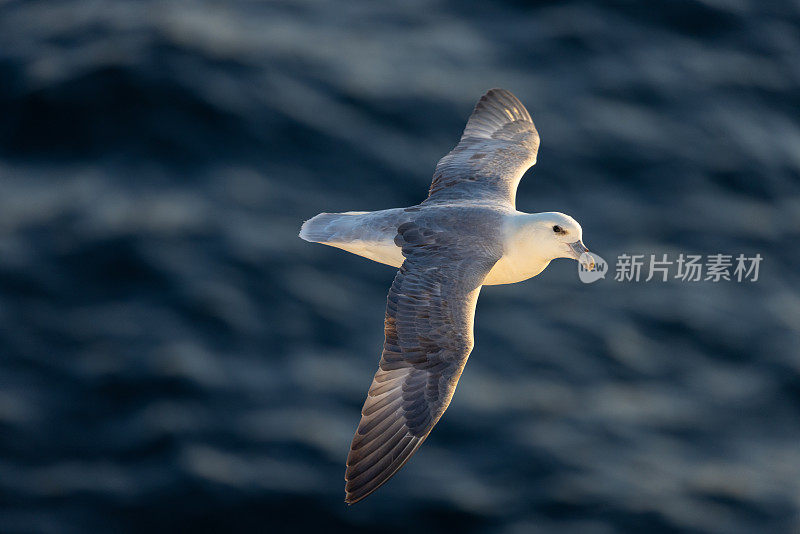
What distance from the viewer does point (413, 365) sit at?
25.6 feet

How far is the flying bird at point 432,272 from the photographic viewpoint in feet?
25.1

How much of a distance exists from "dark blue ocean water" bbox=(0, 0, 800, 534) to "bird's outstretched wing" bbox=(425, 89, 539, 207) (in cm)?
149

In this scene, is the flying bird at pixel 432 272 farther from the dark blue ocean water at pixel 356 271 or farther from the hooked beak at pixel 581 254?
the dark blue ocean water at pixel 356 271

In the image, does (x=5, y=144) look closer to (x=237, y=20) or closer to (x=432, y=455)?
(x=237, y=20)

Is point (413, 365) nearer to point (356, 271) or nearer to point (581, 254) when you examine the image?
point (581, 254)

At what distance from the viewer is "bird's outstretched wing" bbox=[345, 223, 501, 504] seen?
7582 mm

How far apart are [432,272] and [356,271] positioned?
3.20 metres

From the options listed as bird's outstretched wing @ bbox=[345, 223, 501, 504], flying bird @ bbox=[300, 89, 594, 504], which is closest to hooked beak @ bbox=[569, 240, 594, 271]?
flying bird @ bbox=[300, 89, 594, 504]

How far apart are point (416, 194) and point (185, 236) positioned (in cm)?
245

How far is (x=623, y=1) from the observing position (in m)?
14.2

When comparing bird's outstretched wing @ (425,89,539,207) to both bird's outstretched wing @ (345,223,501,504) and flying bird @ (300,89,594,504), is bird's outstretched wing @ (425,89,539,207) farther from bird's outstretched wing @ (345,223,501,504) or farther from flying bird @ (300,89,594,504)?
bird's outstretched wing @ (345,223,501,504)

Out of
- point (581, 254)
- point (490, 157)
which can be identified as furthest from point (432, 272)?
point (490, 157)

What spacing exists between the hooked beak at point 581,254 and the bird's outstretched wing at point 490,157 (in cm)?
112

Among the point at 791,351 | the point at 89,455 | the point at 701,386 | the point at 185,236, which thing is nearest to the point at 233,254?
the point at 185,236
